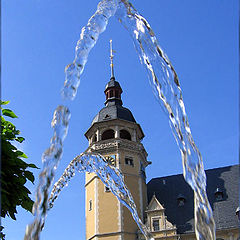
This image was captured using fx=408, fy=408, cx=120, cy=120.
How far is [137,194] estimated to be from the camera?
36.8 meters

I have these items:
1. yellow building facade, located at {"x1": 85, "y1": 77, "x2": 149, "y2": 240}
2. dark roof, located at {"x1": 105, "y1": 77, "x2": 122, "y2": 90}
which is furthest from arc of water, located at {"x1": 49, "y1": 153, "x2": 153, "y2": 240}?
dark roof, located at {"x1": 105, "y1": 77, "x2": 122, "y2": 90}

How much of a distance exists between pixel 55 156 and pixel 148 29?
393 centimetres

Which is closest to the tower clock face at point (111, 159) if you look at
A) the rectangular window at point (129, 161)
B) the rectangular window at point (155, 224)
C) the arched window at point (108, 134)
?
the rectangular window at point (129, 161)

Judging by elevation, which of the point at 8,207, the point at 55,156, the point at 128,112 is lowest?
the point at 8,207

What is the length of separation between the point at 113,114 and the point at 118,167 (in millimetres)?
5570

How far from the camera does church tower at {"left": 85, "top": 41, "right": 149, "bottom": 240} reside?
34.5 metres

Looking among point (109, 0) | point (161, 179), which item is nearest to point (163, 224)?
point (161, 179)

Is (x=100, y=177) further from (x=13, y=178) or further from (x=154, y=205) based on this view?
(x=154, y=205)

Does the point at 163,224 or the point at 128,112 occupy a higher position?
the point at 128,112

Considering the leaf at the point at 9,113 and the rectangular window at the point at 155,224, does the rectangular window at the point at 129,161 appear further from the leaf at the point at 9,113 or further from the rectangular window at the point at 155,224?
the leaf at the point at 9,113

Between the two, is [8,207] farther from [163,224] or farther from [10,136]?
[163,224]

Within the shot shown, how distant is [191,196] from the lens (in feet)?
129

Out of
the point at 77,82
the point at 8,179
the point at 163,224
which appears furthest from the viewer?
the point at 163,224

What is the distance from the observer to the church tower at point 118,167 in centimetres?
3447
